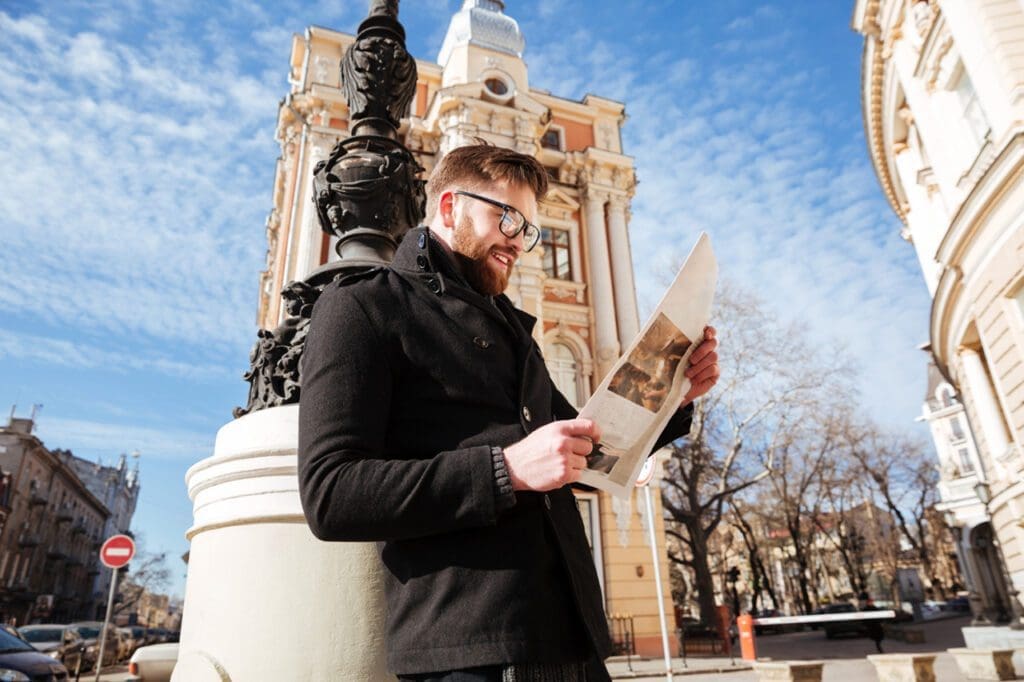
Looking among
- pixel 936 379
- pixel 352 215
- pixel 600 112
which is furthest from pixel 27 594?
pixel 936 379

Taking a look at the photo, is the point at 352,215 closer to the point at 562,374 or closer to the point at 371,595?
the point at 371,595

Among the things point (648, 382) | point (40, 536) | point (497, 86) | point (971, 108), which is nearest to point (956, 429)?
point (971, 108)

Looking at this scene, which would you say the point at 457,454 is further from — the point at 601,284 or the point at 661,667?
the point at 601,284

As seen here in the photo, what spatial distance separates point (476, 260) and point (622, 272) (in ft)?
65.5

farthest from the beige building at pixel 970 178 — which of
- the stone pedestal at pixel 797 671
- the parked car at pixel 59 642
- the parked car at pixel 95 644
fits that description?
the parked car at pixel 95 644

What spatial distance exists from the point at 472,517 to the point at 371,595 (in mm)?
1222

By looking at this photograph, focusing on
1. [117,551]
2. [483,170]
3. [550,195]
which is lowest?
[483,170]

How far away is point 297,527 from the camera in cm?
243

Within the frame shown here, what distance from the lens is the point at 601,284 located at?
68.1ft

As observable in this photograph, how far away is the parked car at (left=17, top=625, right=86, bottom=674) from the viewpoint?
1494 cm

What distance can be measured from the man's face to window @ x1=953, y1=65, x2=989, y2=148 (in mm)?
13955

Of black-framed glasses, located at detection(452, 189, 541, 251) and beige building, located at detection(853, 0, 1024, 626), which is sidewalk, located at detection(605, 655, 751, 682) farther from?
black-framed glasses, located at detection(452, 189, 541, 251)

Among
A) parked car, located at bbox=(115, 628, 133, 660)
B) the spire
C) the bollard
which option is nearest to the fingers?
the bollard

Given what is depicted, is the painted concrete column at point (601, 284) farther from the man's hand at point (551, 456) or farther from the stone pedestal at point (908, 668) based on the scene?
the man's hand at point (551, 456)
